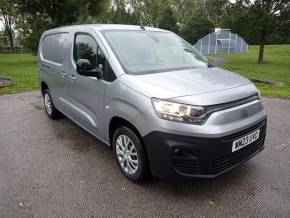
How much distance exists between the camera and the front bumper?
293 centimetres

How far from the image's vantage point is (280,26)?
2075 centimetres

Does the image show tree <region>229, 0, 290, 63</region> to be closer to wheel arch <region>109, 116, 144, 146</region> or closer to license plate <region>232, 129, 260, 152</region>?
license plate <region>232, 129, 260, 152</region>

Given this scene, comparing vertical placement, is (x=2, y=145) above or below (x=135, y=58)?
below

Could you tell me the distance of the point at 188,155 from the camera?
300 cm

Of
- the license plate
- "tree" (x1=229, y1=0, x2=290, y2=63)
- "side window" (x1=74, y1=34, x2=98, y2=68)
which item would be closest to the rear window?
"side window" (x1=74, y1=34, x2=98, y2=68)

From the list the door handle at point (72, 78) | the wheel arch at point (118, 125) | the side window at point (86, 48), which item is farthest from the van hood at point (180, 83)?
the door handle at point (72, 78)

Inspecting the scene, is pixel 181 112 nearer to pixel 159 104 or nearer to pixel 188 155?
pixel 159 104

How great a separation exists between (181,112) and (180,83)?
18.1 inches

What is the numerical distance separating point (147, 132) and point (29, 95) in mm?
6996

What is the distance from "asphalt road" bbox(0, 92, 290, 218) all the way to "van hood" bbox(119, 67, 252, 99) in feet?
3.45

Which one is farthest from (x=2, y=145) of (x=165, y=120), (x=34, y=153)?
(x=165, y=120)

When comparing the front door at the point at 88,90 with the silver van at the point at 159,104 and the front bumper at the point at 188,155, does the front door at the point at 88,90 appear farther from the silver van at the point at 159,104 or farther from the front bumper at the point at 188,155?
the front bumper at the point at 188,155

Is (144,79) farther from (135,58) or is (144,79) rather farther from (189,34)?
(189,34)

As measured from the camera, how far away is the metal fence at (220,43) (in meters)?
34.2
